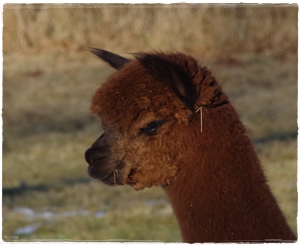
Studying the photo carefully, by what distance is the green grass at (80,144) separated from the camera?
5934 mm

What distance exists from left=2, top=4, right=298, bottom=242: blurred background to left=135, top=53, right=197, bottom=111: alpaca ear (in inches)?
123

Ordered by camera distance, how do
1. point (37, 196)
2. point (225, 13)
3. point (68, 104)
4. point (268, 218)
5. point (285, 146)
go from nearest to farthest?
point (268, 218)
point (37, 196)
point (285, 146)
point (225, 13)
point (68, 104)

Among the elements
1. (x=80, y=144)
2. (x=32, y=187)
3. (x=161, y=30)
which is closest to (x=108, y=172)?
(x=32, y=187)

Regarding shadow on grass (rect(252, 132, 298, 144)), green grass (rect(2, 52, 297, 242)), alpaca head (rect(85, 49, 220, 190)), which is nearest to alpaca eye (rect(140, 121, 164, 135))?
alpaca head (rect(85, 49, 220, 190))

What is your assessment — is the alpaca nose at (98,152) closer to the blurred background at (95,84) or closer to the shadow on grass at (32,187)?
the blurred background at (95,84)

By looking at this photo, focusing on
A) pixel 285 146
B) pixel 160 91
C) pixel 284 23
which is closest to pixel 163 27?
pixel 284 23

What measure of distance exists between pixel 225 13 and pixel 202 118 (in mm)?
6743

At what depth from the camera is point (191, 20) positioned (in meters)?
9.73

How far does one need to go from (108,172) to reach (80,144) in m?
5.91

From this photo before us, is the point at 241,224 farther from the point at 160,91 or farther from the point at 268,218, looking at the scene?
the point at 160,91

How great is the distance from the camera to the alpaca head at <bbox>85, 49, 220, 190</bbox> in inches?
122

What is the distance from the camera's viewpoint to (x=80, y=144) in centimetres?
905

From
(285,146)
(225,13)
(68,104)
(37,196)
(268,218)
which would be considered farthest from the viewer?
(68,104)

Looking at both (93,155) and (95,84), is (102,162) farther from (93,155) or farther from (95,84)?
(95,84)
